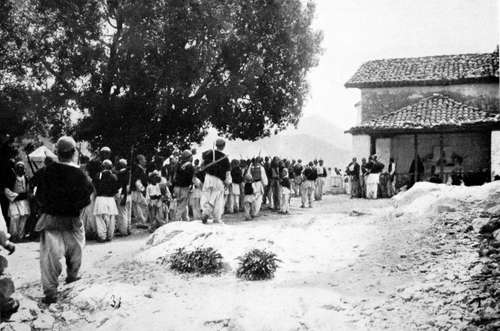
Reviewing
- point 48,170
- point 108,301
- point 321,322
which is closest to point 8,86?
point 48,170

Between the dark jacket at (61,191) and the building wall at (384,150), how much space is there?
19.1 m

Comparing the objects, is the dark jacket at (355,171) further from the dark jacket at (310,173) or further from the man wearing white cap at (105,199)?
the man wearing white cap at (105,199)

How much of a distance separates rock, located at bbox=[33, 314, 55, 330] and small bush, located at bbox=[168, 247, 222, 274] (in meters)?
2.13

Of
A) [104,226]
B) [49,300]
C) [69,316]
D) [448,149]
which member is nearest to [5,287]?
[69,316]

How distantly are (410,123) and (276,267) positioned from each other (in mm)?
16103

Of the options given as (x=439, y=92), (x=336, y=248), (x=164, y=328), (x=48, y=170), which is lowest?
(x=164, y=328)

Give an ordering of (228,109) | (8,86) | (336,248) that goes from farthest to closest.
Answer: (228,109) → (8,86) → (336,248)

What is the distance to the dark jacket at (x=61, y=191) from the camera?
20.8 ft

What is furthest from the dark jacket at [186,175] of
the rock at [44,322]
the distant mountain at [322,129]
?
the distant mountain at [322,129]

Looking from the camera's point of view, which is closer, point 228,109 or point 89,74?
point 89,74

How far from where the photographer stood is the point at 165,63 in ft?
54.0

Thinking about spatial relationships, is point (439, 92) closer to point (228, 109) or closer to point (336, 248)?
point (228, 109)

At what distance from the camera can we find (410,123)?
69.2ft

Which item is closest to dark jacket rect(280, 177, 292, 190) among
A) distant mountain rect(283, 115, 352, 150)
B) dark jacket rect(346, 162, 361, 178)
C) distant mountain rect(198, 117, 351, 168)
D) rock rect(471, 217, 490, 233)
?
dark jacket rect(346, 162, 361, 178)
